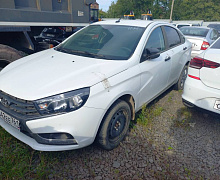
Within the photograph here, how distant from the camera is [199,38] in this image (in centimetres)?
654

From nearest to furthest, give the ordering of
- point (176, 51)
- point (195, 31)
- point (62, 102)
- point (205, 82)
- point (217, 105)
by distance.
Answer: point (62, 102), point (217, 105), point (205, 82), point (176, 51), point (195, 31)

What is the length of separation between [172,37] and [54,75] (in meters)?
2.74

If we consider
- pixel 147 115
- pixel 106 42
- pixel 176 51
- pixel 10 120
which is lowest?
pixel 147 115

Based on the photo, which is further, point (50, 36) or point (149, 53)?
point (50, 36)

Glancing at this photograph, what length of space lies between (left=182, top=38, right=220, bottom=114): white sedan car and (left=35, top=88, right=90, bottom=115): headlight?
1797mm

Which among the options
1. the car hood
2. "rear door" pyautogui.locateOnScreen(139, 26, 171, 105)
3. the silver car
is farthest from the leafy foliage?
the car hood

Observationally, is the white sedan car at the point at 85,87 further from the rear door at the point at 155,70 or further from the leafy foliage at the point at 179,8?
the leafy foliage at the point at 179,8

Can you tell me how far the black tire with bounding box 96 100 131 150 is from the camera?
2.19 metres

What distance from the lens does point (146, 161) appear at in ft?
7.66

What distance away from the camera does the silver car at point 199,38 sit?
645 centimetres

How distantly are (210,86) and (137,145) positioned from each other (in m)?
1.38

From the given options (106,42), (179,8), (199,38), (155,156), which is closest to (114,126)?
(155,156)

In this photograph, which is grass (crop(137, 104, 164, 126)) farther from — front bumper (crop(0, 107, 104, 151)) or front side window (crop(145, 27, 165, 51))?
front bumper (crop(0, 107, 104, 151))

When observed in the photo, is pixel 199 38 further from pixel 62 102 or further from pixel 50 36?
pixel 62 102
